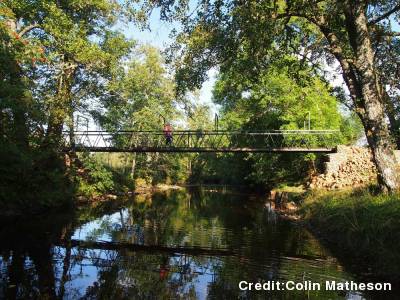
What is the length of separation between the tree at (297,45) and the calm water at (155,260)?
3.94m

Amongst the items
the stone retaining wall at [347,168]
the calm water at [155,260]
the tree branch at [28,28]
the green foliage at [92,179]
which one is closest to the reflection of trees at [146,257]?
the calm water at [155,260]

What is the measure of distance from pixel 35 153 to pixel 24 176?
49.5 inches

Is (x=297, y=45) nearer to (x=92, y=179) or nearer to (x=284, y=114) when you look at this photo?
(x=284, y=114)

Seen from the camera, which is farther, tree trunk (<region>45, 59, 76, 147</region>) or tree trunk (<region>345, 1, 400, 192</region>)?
tree trunk (<region>45, 59, 76, 147</region>)

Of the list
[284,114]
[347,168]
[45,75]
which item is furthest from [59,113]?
[347,168]

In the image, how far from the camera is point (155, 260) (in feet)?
32.4

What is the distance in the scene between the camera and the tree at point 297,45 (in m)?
11.6

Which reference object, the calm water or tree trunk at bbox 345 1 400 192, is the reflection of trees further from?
tree trunk at bbox 345 1 400 192

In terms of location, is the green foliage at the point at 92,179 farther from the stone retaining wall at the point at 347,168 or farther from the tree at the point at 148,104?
the stone retaining wall at the point at 347,168

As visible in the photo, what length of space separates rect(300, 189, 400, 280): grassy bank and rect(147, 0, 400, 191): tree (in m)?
1.22

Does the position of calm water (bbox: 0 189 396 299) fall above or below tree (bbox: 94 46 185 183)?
below

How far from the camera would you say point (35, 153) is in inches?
725

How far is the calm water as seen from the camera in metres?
7.41

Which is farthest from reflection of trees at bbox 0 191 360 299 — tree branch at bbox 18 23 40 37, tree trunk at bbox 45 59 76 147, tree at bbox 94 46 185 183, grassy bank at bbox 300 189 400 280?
tree at bbox 94 46 185 183
